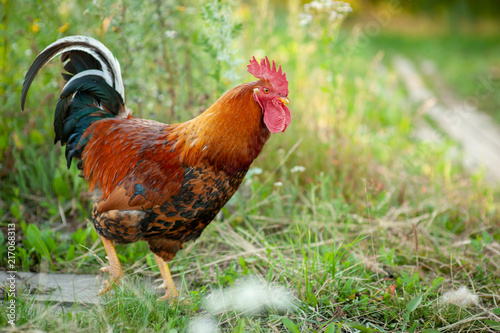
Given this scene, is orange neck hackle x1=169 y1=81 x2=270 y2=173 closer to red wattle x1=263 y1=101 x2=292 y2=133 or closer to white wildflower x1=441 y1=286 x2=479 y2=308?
red wattle x1=263 y1=101 x2=292 y2=133

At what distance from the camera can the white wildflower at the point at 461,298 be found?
2672 mm

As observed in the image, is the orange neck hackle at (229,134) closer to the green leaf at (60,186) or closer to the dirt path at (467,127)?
the green leaf at (60,186)

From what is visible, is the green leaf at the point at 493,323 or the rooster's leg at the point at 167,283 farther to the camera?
the rooster's leg at the point at 167,283

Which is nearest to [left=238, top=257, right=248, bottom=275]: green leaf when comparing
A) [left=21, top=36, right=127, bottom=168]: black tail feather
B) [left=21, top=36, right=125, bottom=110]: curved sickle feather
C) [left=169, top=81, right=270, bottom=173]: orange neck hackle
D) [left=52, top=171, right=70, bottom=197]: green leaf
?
[left=169, top=81, right=270, bottom=173]: orange neck hackle

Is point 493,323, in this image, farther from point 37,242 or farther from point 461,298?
point 37,242

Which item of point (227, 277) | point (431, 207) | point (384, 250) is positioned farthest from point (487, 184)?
point (227, 277)

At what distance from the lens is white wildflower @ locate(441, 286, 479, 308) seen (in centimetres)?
267

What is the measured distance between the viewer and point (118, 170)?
2814 millimetres

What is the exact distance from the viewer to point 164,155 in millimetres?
2693

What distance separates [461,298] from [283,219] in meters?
1.57

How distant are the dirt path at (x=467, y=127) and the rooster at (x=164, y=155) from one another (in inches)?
133

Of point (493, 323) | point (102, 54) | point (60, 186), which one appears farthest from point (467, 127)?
point (60, 186)

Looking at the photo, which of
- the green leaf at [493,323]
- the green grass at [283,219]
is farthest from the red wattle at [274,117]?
the green leaf at [493,323]

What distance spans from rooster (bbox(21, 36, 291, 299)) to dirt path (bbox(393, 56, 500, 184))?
337 centimetres
